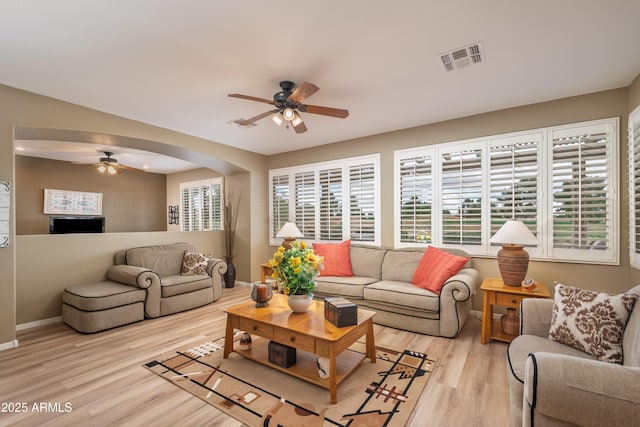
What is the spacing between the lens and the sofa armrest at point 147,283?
12.9 ft

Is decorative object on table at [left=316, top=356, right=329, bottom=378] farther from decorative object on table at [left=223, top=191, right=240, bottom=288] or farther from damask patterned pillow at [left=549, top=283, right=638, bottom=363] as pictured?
decorative object on table at [left=223, top=191, right=240, bottom=288]

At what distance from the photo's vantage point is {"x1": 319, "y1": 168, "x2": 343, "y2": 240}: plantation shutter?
5234mm

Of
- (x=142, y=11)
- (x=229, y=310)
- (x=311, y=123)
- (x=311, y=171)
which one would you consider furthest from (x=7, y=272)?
(x=311, y=171)

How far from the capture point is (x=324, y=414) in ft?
6.66

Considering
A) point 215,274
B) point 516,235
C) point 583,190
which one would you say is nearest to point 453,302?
point 516,235

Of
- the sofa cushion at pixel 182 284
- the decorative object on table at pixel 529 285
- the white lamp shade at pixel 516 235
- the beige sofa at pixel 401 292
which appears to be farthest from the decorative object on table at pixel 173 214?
the decorative object on table at pixel 529 285

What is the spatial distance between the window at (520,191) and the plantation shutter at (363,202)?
0.41 metres

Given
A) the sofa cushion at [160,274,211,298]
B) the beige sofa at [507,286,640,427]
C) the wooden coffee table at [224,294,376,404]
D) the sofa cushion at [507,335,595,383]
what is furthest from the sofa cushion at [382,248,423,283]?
the sofa cushion at [160,274,211,298]

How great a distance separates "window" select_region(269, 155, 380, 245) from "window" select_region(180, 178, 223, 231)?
171 centimetres

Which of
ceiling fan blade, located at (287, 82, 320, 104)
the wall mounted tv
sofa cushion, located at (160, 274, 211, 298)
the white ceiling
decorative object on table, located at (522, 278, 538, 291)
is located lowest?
sofa cushion, located at (160, 274, 211, 298)

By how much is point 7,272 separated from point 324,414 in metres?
3.56

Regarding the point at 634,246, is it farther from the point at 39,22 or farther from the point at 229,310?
the point at 39,22

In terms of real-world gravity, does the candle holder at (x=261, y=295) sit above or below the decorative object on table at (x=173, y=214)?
below

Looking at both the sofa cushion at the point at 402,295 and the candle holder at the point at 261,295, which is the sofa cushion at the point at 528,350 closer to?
the sofa cushion at the point at 402,295
